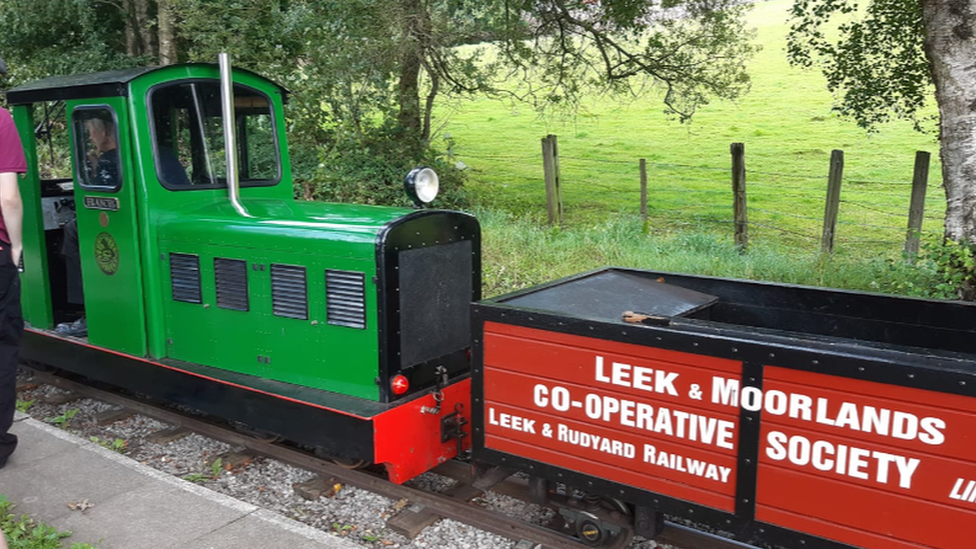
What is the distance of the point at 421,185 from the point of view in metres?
4.52

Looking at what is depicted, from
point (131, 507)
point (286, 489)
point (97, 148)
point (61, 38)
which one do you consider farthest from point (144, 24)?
point (131, 507)

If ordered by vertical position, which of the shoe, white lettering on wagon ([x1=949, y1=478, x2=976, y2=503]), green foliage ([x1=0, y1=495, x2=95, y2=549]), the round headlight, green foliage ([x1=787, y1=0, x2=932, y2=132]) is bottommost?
green foliage ([x1=0, y1=495, x2=95, y2=549])

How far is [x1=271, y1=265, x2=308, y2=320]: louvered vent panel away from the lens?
455 centimetres

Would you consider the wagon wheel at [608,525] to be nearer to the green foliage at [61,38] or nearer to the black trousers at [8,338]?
the black trousers at [8,338]

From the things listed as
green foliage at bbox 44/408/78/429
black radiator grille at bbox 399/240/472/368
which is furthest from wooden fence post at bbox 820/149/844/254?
green foliage at bbox 44/408/78/429

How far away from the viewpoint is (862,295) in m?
3.83

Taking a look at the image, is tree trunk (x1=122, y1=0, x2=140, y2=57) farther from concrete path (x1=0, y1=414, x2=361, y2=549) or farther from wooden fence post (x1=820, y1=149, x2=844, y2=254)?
wooden fence post (x1=820, y1=149, x2=844, y2=254)

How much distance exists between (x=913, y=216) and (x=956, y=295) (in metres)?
3.32

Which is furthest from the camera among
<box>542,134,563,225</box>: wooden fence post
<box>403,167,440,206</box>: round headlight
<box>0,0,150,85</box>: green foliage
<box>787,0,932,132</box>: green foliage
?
<box>0,0,150,85</box>: green foliage

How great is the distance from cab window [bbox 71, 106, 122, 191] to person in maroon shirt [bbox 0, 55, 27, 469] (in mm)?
714

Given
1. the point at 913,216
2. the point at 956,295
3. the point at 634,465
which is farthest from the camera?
the point at 913,216

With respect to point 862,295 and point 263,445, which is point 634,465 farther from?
point 263,445

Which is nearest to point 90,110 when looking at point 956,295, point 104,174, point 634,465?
point 104,174

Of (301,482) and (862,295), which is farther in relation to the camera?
(301,482)
